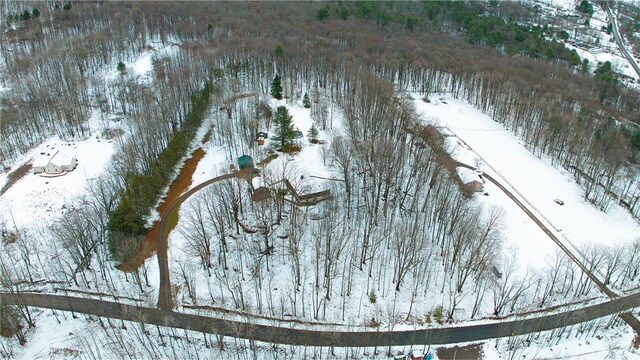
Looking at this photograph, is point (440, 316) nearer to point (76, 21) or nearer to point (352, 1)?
point (76, 21)

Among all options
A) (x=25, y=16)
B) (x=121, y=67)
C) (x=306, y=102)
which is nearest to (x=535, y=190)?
(x=306, y=102)

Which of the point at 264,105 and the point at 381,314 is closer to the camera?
the point at 381,314

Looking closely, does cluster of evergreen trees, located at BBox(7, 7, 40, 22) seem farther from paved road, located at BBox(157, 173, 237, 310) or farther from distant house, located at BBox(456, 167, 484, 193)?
distant house, located at BBox(456, 167, 484, 193)

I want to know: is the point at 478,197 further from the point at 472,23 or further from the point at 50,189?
the point at 472,23

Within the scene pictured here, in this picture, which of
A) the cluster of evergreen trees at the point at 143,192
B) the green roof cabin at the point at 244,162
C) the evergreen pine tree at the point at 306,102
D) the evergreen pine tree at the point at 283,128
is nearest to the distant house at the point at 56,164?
the cluster of evergreen trees at the point at 143,192

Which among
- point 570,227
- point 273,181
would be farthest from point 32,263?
point 570,227

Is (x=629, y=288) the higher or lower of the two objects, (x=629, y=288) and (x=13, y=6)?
the lower

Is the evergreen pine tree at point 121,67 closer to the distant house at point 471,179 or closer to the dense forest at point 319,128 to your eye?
the dense forest at point 319,128
